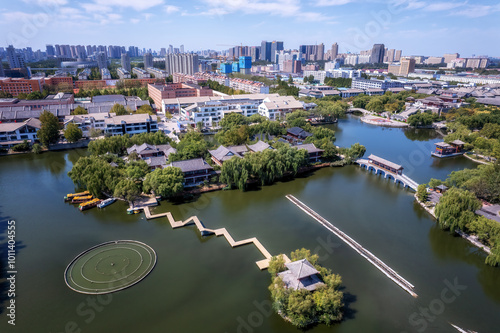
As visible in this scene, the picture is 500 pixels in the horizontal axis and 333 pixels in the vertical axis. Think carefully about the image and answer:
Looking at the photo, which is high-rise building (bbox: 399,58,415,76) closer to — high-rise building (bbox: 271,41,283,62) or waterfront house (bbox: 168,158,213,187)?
high-rise building (bbox: 271,41,283,62)

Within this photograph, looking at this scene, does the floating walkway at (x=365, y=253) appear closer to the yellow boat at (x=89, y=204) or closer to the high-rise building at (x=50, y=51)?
the yellow boat at (x=89, y=204)

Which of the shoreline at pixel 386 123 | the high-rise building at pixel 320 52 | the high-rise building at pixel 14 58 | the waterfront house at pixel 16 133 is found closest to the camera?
the waterfront house at pixel 16 133

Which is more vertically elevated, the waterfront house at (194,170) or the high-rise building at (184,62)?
the high-rise building at (184,62)

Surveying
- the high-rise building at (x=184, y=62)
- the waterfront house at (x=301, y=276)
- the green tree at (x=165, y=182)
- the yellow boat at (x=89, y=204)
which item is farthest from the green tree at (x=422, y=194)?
the high-rise building at (x=184, y=62)

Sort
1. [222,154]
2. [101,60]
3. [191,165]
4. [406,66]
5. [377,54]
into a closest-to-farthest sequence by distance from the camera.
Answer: [191,165], [222,154], [406,66], [101,60], [377,54]

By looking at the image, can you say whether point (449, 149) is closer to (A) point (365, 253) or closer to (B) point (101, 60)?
(A) point (365, 253)

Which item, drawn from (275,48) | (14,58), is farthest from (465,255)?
(275,48)
